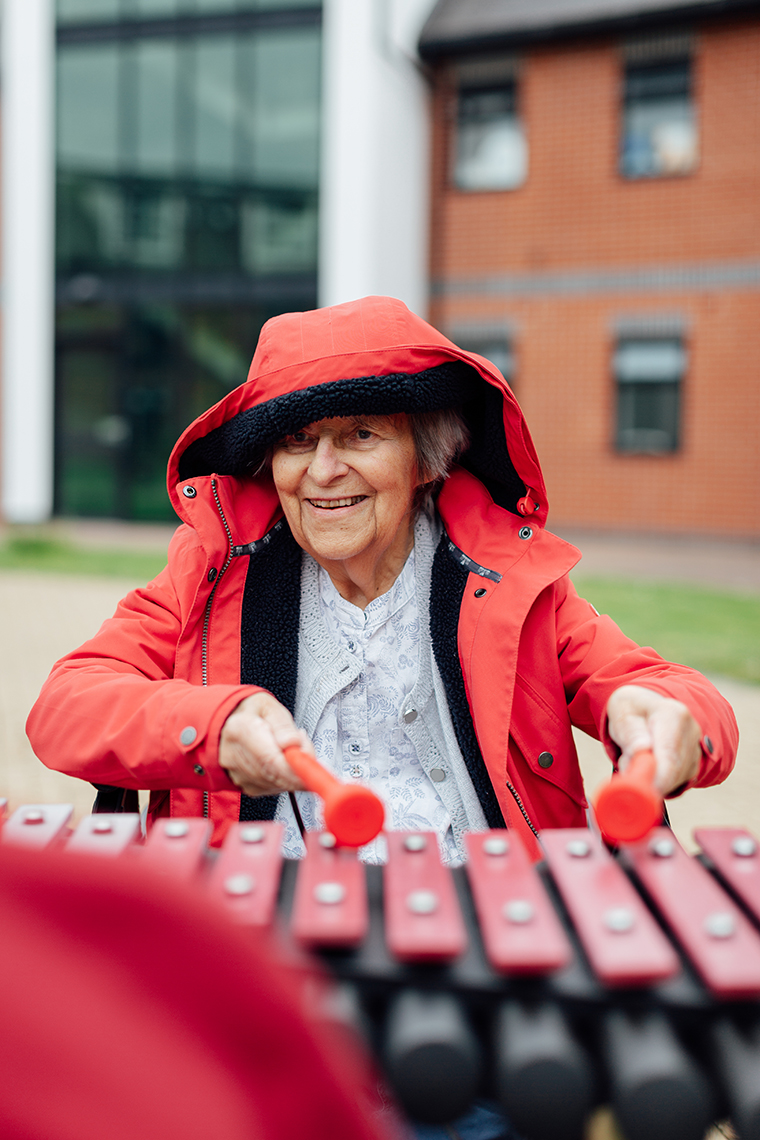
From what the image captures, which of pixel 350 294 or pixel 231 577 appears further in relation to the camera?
pixel 350 294

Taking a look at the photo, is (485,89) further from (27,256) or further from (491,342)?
(27,256)

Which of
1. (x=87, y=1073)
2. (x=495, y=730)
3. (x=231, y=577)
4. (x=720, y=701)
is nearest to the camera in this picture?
(x=87, y=1073)

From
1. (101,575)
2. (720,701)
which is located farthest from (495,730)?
(101,575)

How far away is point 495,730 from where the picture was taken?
1.85m

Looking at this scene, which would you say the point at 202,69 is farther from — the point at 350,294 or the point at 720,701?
the point at 720,701

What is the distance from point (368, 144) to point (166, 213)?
3.01 metres

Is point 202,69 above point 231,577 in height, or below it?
above

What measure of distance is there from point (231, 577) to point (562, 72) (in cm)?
1249

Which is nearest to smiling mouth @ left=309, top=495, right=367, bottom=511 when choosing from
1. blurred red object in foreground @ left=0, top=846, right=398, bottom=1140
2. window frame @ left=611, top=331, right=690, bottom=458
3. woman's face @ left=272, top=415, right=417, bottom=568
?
woman's face @ left=272, top=415, right=417, bottom=568

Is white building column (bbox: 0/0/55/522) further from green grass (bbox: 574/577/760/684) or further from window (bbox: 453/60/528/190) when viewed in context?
green grass (bbox: 574/577/760/684)

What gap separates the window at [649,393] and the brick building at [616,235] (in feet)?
0.07

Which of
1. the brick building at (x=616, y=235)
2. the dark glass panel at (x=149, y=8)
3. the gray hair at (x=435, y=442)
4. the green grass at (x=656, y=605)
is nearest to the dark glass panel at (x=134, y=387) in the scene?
the green grass at (x=656, y=605)

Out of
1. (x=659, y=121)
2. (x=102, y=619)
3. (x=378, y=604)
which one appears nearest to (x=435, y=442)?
(x=378, y=604)

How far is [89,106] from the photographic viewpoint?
13.6m
